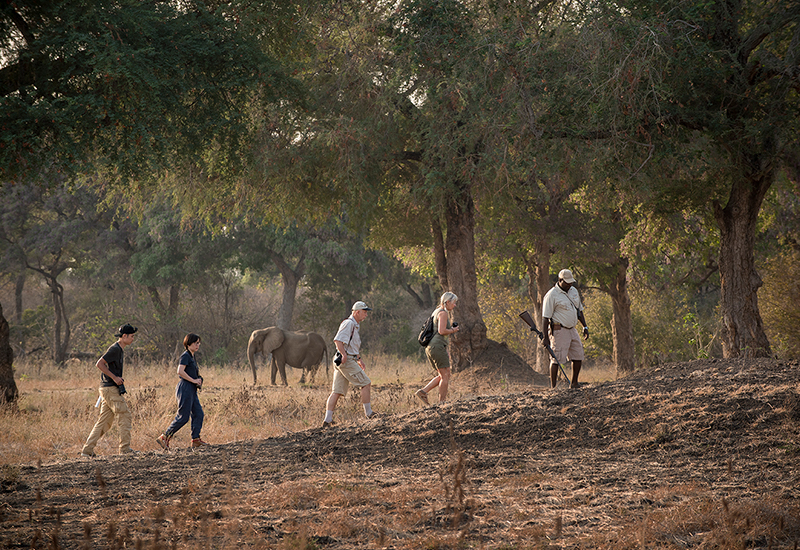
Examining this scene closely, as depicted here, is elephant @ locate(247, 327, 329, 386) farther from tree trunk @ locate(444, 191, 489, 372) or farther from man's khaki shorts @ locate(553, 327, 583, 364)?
man's khaki shorts @ locate(553, 327, 583, 364)

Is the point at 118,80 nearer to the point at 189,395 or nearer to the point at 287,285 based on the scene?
the point at 189,395

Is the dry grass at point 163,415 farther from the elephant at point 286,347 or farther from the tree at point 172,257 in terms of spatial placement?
the tree at point 172,257

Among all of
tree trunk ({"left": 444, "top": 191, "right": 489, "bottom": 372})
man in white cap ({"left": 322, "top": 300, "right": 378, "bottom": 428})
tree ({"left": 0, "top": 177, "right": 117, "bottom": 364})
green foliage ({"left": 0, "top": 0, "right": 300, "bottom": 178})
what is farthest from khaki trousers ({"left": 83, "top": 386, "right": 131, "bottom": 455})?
tree ({"left": 0, "top": 177, "right": 117, "bottom": 364})

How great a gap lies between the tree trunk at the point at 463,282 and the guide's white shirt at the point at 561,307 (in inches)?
251

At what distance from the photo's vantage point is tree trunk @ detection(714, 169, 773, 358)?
1185cm

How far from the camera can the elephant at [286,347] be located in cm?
2023

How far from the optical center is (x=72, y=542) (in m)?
4.71

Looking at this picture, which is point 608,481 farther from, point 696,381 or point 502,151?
point 502,151

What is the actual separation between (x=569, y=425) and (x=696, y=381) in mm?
2055

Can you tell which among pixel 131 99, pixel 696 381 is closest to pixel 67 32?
pixel 131 99

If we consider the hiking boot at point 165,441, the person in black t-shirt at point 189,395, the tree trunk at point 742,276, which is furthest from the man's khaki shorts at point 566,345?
the hiking boot at point 165,441

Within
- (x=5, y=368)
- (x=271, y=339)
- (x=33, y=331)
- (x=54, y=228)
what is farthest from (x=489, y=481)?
(x=54, y=228)

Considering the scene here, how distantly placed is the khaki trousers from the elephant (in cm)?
1099

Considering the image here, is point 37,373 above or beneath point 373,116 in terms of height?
beneath
